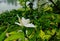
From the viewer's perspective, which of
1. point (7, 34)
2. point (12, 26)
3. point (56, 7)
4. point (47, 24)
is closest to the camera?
point (7, 34)

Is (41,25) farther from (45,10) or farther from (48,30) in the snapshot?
(45,10)

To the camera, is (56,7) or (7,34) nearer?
(7,34)

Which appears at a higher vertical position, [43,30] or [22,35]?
[22,35]

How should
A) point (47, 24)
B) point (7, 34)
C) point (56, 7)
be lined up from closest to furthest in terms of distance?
1. point (7, 34)
2. point (47, 24)
3. point (56, 7)

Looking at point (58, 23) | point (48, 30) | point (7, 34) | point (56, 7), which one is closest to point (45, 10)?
point (56, 7)

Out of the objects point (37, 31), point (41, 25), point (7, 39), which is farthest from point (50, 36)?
point (7, 39)

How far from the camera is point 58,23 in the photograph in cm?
203

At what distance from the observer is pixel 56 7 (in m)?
2.65

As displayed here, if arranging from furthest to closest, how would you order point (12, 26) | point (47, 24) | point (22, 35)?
1. point (47, 24)
2. point (12, 26)
3. point (22, 35)

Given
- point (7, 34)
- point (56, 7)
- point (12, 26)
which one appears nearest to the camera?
point (7, 34)

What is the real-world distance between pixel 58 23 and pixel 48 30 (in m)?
0.22

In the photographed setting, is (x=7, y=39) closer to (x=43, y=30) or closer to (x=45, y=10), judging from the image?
(x=43, y=30)

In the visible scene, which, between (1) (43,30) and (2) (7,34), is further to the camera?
(1) (43,30)

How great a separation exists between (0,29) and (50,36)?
453 mm
